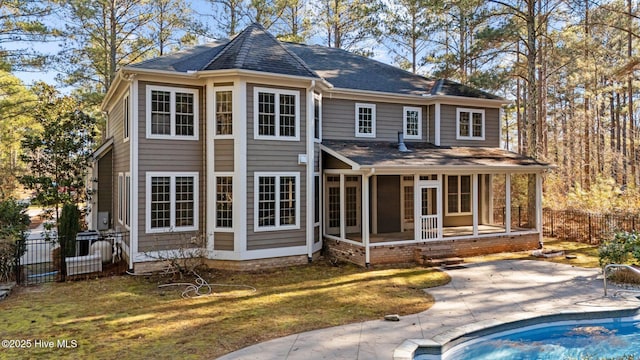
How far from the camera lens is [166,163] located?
1128 cm

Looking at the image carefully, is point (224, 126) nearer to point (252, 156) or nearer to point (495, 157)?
point (252, 156)

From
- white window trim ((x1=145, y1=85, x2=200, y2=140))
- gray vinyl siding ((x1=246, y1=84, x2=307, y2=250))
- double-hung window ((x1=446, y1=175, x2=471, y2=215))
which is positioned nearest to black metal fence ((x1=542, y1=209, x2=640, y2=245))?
double-hung window ((x1=446, y1=175, x2=471, y2=215))

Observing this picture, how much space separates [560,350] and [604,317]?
6.04ft

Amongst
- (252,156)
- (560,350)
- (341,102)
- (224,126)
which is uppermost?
(341,102)

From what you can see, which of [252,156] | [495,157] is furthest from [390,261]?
[495,157]

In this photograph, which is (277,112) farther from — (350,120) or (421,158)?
(421,158)

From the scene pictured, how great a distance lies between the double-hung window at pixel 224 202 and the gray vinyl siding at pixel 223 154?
0.94 feet

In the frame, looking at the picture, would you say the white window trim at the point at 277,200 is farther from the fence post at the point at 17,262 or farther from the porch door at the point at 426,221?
the fence post at the point at 17,262

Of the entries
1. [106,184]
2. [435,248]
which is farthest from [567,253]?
[106,184]

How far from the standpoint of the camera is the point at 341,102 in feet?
47.1

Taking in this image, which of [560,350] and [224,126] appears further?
[224,126]

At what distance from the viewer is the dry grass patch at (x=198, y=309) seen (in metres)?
6.34

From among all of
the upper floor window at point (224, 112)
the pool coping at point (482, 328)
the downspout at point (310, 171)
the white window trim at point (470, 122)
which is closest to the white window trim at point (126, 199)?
the upper floor window at point (224, 112)

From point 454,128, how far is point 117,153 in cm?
1296
